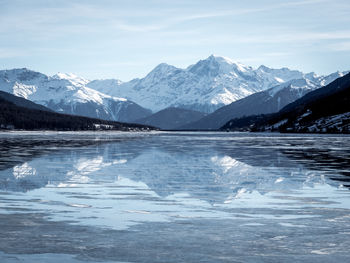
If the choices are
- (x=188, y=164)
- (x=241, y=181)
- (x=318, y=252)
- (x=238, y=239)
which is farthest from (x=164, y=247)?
(x=188, y=164)

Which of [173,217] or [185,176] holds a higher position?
[185,176]

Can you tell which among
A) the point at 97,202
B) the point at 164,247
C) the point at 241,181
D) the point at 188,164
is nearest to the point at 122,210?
the point at 97,202

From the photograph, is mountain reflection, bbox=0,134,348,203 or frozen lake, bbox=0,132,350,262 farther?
mountain reflection, bbox=0,134,348,203

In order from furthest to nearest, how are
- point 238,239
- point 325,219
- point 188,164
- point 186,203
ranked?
point 188,164, point 186,203, point 325,219, point 238,239

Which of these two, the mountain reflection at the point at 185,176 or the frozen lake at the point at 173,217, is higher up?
the mountain reflection at the point at 185,176

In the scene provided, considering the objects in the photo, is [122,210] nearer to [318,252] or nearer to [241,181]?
[318,252]

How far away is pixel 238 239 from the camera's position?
18.2 meters

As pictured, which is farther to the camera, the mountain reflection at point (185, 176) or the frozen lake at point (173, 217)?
the mountain reflection at point (185, 176)

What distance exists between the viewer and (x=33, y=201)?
25922mm

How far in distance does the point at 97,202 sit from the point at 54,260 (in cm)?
1054

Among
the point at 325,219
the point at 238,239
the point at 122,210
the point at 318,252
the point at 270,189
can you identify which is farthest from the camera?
the point at 270,189

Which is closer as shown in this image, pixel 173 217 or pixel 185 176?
pixel 173 217

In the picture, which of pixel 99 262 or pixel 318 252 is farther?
pixel 318 252

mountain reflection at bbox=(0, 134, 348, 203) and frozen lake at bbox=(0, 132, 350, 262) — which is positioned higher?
mountain reflection at bbox=(0, 134, 348, 203)
